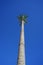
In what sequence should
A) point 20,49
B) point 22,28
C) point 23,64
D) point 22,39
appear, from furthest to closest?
point 22,28 < point 22,39 < point 20,49 < point 23,64

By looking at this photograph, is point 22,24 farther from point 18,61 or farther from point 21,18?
point 18,61

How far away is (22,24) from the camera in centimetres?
1605

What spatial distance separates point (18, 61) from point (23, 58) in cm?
54

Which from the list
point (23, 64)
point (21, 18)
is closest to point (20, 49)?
point (23, 64)

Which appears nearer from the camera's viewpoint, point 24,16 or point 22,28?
point 22,28

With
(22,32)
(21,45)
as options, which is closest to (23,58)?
(21,45)

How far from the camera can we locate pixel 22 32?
15.1 m

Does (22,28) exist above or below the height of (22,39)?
above

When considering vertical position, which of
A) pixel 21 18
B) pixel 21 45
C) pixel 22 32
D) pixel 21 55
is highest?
pixel 21 18

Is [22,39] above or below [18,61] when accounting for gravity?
above

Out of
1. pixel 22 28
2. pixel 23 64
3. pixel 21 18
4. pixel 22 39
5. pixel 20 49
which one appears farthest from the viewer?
pixel 21 18

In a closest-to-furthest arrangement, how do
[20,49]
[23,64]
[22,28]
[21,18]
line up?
[23,64]
[20,49]
[22,28]
[21,18]

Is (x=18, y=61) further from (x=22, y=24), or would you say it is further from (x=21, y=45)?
(x=22, y=24)

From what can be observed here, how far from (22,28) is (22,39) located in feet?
4.99
